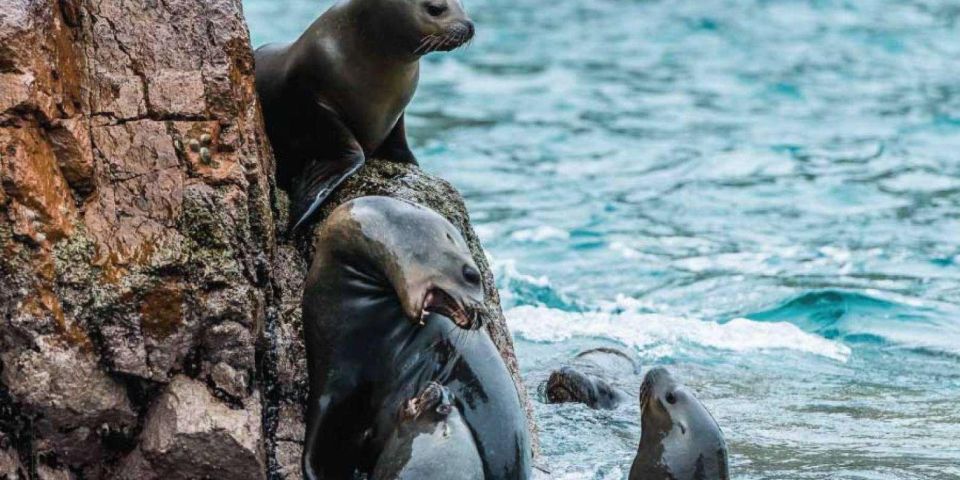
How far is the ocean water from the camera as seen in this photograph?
313 inches

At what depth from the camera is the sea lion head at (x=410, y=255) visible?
4.73 meters

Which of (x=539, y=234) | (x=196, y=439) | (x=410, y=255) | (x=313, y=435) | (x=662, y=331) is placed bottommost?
(x=539, y=234)

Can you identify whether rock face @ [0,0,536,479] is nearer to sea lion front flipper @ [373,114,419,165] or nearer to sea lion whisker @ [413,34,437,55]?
sea lion whisker @ [413,34,437,55]

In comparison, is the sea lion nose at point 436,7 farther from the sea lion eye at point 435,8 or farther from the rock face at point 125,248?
the rock face at point 125,248

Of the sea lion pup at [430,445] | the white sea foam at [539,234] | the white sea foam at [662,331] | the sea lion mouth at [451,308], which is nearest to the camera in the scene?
the sea lion pup at [430,445]

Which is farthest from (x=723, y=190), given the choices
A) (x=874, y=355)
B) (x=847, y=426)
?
(x=847, y=426)

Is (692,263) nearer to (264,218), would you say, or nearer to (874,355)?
(874,355)

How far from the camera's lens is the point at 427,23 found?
20.0 feet

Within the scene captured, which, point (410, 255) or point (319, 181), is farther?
point (319, 181)

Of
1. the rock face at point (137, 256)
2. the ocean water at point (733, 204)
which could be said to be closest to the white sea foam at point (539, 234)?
the ocean water at point (733, 204)

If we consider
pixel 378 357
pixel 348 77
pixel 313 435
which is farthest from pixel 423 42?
pixel 313 435

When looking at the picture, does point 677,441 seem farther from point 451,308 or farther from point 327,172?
point 327,172

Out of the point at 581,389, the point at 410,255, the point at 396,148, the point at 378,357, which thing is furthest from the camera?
the point at 581,389

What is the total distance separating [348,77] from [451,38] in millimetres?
409
